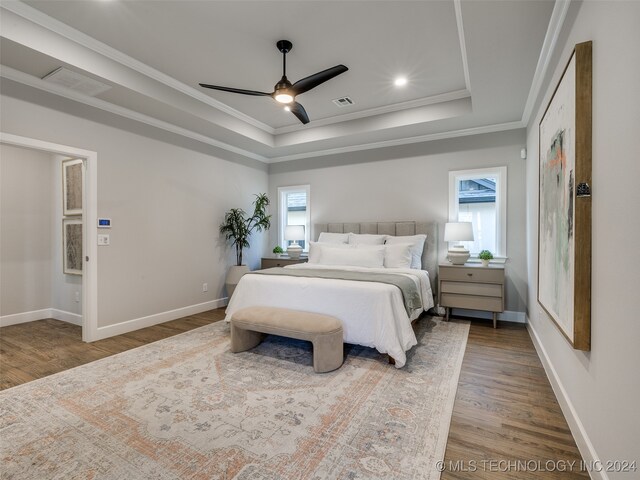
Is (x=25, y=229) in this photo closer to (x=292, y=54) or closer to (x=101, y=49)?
(x=101, y=49)

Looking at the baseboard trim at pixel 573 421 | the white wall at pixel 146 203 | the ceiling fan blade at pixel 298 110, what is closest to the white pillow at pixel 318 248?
the white wall at pixel 146 203

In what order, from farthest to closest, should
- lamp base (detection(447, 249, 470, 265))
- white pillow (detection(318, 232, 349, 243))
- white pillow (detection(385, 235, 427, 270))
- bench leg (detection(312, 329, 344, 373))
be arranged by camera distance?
white pillow (detection(318, 232, 349, 243)), white pillow (detection(385, 235, 427, 270)), lamp base (detection(447, 249, 470, 265)), bench leg (detection(312, 329, 344, 373))

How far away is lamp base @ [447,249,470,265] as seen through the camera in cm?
421

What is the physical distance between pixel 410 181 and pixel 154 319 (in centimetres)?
427

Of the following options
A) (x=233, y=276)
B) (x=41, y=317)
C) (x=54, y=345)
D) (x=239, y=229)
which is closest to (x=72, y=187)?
(x=41, y=317)

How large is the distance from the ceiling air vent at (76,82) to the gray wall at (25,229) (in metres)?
1.96

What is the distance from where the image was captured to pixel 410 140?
194 inches

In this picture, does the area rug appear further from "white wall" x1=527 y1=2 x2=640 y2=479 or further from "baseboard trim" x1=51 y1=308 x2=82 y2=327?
"baseboard trim" x1=51 y1=308 x2=82 y2=327

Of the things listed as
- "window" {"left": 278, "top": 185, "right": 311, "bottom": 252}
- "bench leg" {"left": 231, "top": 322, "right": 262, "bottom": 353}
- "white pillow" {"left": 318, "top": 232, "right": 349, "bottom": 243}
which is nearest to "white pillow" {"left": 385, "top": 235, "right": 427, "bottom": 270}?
"white pillow" {"left": 318, "top": 232, "right": 349, "bottom": 243}

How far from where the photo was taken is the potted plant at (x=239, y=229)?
16.7 feet

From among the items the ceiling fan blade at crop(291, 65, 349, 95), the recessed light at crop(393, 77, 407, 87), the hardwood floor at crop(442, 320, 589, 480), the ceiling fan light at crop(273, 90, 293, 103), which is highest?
the recessed light at crop(393, 77, 407, 87)

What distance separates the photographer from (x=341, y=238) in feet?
16.5

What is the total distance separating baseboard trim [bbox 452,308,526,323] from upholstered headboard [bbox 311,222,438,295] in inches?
17.8

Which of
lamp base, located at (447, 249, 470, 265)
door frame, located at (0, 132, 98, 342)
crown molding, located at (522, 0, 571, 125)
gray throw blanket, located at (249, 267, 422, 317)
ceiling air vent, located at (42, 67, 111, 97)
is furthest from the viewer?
lamp base, located at (447, 249, 470, 265)
